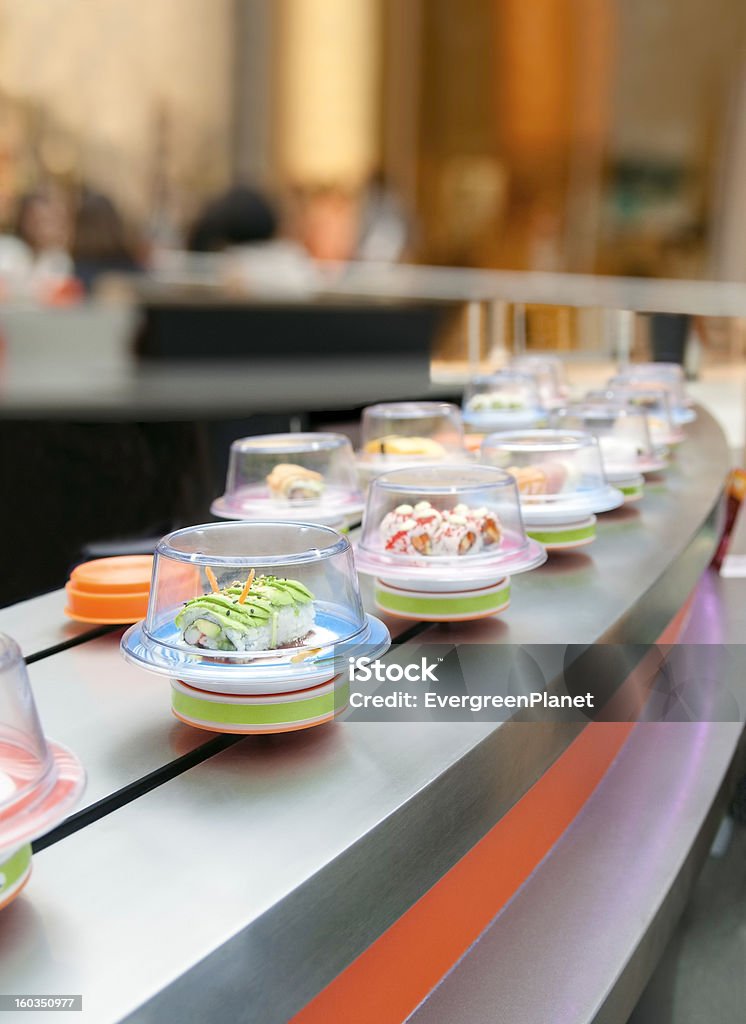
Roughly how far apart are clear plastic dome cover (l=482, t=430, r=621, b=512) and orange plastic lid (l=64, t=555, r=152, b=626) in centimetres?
66

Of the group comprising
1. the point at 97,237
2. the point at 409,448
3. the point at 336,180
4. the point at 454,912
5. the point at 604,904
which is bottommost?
the point at 604,904

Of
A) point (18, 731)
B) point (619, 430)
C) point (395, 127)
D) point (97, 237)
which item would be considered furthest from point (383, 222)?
point (18, 731)

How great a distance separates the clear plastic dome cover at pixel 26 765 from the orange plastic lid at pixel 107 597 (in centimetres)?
49

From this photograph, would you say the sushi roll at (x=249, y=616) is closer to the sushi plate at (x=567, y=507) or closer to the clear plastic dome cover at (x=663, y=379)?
the sushi plate at (x=567, y=507)

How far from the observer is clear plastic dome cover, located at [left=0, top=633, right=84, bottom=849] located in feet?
2.31

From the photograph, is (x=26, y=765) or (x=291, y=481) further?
(x=291, y=481)

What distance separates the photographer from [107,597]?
1.30m

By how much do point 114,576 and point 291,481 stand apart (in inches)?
18.4

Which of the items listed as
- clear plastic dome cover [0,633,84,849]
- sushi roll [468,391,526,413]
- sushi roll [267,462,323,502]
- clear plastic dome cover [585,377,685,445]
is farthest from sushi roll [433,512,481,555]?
sushi roll [468,391,526,413]

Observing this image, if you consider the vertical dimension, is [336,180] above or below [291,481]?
above

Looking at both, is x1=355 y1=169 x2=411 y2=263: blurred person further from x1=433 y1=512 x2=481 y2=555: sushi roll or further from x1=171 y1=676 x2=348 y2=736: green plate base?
x1=171 y1=676 x2=348 y2=736: green plate base

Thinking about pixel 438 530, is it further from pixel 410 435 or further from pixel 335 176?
pixel 335 176

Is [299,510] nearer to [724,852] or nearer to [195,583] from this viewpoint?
[195,583]

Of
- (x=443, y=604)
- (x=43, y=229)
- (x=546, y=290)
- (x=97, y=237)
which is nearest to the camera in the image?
(x=443, y=604)
